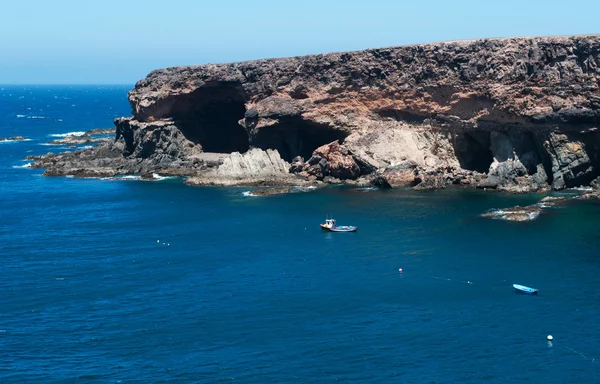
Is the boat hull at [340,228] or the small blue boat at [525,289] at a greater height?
the boat hull at [340,228]

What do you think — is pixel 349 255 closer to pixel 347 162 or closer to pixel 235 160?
pixel 347 162

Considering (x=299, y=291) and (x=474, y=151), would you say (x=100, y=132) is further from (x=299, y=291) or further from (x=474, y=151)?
(x=299, y=291)

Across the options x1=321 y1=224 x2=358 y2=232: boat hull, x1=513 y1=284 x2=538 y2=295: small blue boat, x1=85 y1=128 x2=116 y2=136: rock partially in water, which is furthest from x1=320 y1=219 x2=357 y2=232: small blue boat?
x1=85 y1=128 x2=116 y2=136: rock partially in water

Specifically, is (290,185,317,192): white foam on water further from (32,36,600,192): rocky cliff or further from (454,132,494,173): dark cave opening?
(454,132,494,173): dark cave opening

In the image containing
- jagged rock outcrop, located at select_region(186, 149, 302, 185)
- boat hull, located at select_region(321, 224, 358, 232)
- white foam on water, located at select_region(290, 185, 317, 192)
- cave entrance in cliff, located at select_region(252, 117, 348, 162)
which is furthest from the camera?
cave entrance in cliff, located at select_region(252, 117, 348, 162)

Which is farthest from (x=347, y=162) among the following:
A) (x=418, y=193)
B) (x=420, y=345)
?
(x=420, y=345)

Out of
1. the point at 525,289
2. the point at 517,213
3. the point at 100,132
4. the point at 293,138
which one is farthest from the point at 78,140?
the point at 525,289

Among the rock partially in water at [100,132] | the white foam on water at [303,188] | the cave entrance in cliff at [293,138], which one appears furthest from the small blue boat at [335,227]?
the rock partially in water at [100,132]

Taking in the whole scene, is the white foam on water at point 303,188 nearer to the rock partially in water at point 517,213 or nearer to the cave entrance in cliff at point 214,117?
the cave entrance in cliff at point 214,117
